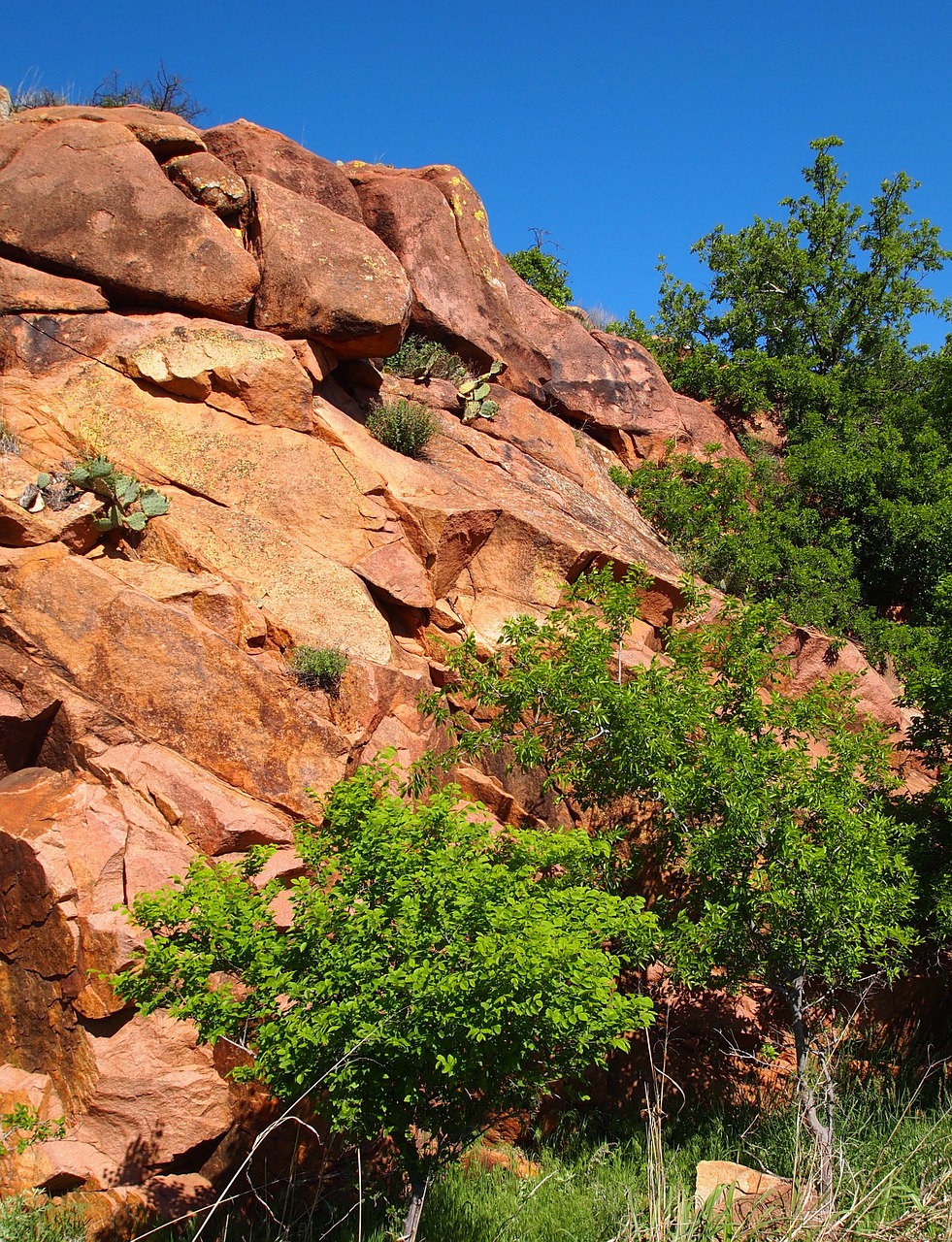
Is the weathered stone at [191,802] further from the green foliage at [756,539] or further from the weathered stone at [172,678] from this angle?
the green foliage at [756,539]

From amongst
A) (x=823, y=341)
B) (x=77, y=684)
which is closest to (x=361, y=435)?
(x=77, y=684)

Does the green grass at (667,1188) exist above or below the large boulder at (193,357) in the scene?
below

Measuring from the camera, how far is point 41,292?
12.4 meters

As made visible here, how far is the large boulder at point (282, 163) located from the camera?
50.8 feet

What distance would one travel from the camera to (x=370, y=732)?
10.6 m

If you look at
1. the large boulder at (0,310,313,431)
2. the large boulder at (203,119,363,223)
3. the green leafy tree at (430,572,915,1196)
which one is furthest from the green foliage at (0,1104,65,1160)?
the large boulder at (203,119,363,223)

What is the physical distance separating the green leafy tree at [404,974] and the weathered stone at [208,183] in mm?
9748

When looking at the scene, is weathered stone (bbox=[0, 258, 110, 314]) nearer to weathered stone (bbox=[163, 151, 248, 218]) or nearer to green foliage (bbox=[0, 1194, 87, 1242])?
weathered stone (bbox=[163, 151, 248, 218])

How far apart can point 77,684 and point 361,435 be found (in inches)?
225

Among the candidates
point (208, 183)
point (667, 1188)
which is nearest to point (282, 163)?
point (208, 183)

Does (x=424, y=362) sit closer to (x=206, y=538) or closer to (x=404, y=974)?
(x=206, y=538)

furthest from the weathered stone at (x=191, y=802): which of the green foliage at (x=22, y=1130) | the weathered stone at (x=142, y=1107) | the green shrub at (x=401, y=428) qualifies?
the green shrub at (x=401, y=428)

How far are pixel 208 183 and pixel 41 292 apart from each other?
3.03 meters

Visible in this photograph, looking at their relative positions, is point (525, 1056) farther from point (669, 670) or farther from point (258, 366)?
point (258, 366)
